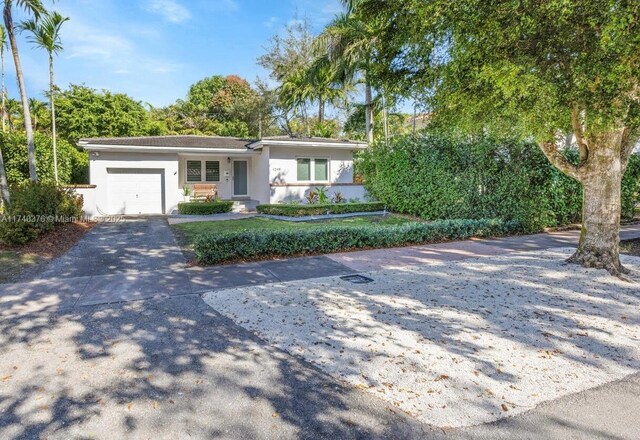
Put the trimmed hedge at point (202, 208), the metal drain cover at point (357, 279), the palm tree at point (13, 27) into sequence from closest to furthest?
the metal drain cover at point (357, 279) → the palm tree at point (13, 27) → the trimmed hedge at point (202, 208)

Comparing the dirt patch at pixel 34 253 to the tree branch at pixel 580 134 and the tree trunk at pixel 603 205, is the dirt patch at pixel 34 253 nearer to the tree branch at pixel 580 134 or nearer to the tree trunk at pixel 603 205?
the tree branch at pixel 580 134

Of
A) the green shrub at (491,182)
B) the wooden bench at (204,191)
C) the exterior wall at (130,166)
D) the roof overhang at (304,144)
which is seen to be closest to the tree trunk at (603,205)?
the green shrub at (491,182)

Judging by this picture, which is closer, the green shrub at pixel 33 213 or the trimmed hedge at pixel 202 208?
the green shrub at pixel 33 213

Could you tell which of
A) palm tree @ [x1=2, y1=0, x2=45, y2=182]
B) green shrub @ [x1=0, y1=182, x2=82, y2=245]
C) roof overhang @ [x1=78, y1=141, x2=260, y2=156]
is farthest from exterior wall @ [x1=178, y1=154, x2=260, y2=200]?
palm tree @ [x1=2, y1=0, x2=45, y2=182]

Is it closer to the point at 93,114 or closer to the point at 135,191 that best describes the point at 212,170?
the point at 135,191

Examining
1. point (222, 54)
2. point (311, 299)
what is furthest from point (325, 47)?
point (311, 299)

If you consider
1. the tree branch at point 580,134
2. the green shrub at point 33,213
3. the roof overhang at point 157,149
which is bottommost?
the green shrub at point 33,213

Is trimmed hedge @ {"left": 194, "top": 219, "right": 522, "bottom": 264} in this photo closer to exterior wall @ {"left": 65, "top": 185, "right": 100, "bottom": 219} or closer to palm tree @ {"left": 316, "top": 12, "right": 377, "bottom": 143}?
exterior wall @ {"left": 65, "top": 185, "right": 100, "bottom": 219}

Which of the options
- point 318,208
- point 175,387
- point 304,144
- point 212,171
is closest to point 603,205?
point 175,387

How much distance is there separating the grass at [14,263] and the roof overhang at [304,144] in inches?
412

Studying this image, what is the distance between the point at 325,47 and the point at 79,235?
14333 mm

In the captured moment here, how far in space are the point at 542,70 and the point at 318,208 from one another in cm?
1000

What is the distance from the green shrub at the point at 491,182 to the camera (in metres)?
11.4

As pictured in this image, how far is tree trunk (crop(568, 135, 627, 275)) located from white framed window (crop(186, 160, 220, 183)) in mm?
15541
